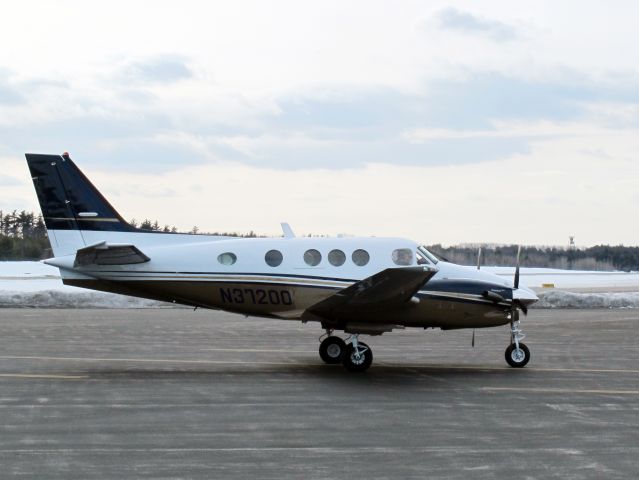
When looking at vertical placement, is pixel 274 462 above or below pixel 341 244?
below

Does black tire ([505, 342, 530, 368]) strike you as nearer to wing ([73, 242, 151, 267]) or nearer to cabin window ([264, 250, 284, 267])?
cabin window ([264, 250, 284, 267])

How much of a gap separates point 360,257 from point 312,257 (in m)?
0.95

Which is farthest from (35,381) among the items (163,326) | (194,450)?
(163,326)

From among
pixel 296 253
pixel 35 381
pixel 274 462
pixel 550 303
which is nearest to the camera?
pixel 274 462

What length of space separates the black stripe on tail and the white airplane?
0.02 meters

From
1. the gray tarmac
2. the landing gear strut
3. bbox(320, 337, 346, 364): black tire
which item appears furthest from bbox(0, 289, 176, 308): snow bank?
the landing gear strut

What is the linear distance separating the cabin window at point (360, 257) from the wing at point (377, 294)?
1.14 metres

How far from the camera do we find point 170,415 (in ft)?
41.2

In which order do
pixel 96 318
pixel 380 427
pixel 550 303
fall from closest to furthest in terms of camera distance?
pixel 380 427, pixel 96 318, pixel 550 303

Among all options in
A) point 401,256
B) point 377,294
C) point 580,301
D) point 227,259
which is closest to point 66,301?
point 580,301

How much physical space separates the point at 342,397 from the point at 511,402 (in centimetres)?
257

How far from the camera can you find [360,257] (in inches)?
723

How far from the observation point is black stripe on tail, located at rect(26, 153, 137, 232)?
1847 centimetres

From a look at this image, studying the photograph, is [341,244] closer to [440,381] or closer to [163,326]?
[440,381]
